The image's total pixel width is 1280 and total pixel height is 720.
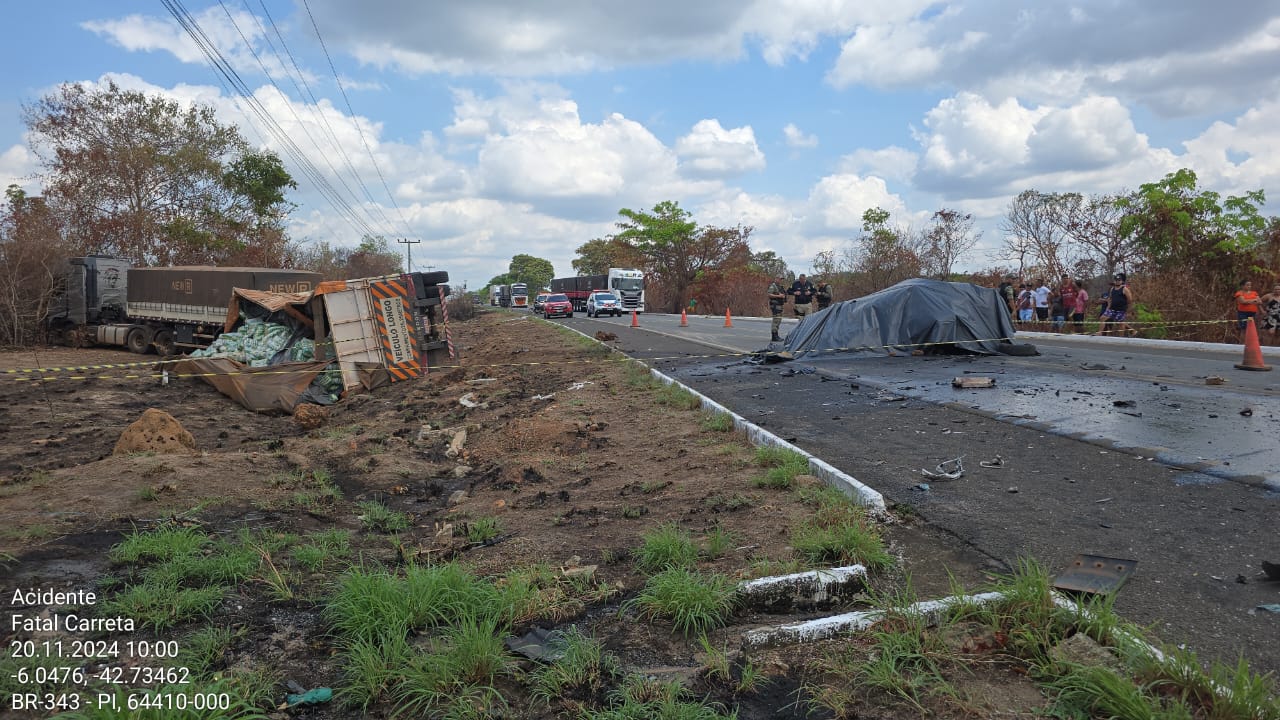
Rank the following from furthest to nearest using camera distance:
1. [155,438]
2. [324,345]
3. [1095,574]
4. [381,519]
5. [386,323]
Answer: [386,323] < [324,345] < [155,438] < [381,519] < [1095,574]

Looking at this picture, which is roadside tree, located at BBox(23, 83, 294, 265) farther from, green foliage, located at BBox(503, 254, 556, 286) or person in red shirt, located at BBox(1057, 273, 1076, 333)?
green foliage, located at BBox(503, 254, 556, 286)

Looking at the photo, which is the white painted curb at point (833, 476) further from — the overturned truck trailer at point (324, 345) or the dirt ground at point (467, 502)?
the overturned truck trailer at point (324, 345)

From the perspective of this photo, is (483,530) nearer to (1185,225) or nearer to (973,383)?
(973,383)

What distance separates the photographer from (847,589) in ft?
12.0

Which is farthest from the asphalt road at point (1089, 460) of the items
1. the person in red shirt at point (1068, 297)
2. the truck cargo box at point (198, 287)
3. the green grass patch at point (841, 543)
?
the truck cargo box at point (198, 287)

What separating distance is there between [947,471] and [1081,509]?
1.22 m

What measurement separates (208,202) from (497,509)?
3538 cm

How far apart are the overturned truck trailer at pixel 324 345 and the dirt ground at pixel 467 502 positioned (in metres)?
1.18

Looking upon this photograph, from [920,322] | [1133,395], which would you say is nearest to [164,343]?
[920,322]

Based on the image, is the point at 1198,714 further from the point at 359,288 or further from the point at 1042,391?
the point at 359,288

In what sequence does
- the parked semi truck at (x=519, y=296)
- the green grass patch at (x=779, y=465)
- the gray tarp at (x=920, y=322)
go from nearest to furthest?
the green grass patch at (x=779, y=465) < the gray tarp at (x=920, y=322) < the parked semi truck at (x=519, y=296)

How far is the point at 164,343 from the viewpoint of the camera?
816 inches

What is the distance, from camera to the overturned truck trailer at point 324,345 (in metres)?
13.0

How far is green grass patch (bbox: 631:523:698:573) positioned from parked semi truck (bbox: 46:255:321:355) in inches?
615
